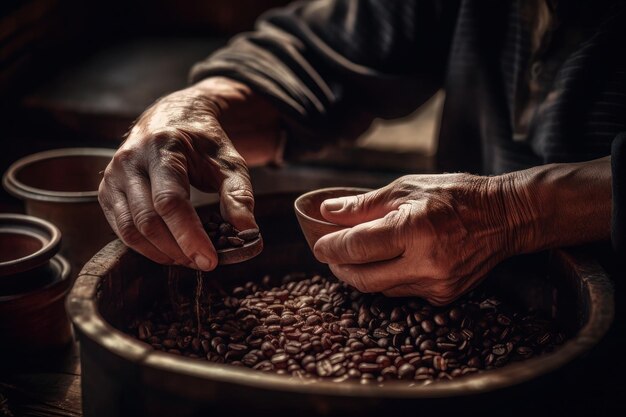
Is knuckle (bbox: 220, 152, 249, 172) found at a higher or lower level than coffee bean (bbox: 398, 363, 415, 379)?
higher

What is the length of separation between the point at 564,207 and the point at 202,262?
87 cm

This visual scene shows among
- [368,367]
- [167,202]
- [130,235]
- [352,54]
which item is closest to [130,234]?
[130,235]

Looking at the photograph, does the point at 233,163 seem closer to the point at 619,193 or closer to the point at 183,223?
the point at 183,223

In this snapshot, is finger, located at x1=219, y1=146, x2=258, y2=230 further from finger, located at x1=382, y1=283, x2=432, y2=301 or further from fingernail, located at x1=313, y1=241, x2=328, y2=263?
finger, located at x1=382, y1=283, x2=432, y2=301

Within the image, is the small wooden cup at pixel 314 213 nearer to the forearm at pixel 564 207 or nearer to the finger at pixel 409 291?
the finger at pixel 409 291

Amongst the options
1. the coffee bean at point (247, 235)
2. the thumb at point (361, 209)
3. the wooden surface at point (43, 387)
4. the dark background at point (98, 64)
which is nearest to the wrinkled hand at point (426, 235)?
the thumb at point (361, 209)

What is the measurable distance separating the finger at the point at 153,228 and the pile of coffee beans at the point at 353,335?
211 mm

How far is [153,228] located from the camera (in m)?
1.48

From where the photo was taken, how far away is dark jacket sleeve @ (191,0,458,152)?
2.51 metres

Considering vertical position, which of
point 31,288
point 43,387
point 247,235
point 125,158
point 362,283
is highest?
point 125,158

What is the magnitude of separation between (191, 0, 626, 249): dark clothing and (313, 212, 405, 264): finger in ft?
2.61

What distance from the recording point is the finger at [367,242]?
4.90 ft

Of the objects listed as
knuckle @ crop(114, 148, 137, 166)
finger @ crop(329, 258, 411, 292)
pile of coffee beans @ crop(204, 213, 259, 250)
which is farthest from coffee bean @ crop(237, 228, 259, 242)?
knuckle @ crop(114, 148, 137, 166)

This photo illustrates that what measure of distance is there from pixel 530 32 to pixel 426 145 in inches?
63.1
